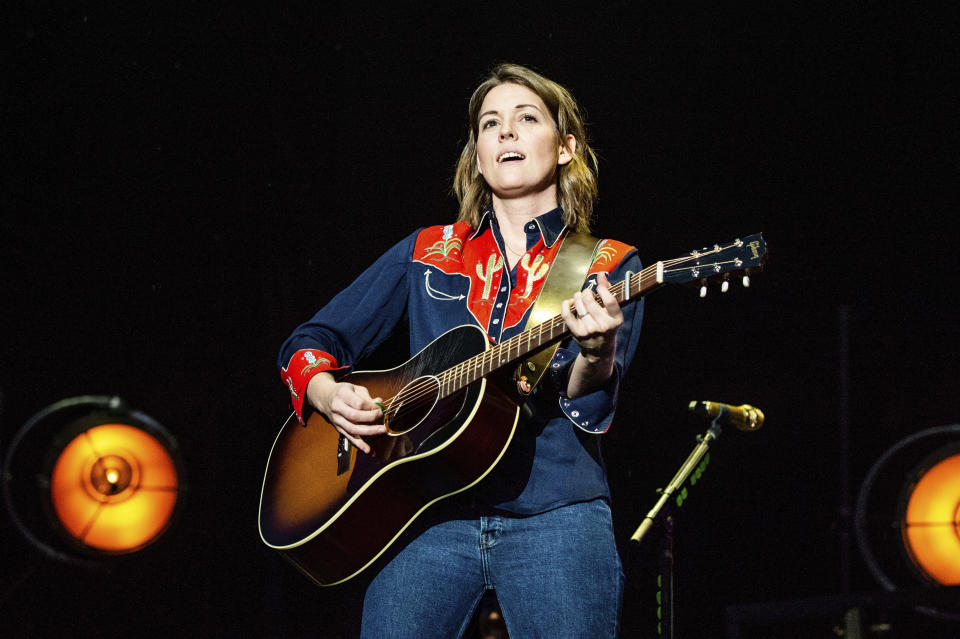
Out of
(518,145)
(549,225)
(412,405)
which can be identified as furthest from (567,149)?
(412,405)

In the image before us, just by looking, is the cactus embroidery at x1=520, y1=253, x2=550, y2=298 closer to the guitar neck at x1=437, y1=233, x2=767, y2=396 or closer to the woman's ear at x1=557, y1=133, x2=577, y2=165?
the guitar neck at x1=437, y1=233, x2=767, y2=396

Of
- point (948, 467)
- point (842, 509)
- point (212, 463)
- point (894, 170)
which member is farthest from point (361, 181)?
point (948, 467)

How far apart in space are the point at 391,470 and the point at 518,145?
1011 mm

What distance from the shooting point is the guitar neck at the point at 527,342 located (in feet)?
6.19

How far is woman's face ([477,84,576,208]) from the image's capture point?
2434 mm

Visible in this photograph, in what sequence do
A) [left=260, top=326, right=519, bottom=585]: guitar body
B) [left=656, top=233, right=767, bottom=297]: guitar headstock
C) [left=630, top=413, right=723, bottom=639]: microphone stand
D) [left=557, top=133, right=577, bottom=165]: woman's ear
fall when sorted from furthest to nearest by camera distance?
[left=630, top=413, right=723, bottom=639]: microphone stand < [left=557, top=133, right=577, bottom=165]: woman's ear < [left=260, top=326, right=519, bottom=585]: guitar body < [left=656, top=233, right=767, bottom=297]: guitar headstock

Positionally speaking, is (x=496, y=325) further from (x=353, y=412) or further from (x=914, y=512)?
(x=914, y=512)

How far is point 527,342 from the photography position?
1968 mm

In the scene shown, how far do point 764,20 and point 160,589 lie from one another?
3.23 metres

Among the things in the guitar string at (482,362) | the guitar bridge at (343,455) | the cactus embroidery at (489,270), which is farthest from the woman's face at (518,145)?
the guitar bridge at (343,455)

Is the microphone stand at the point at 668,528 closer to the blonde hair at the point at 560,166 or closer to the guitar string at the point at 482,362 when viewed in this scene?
the blonde hair at the point at 560,166

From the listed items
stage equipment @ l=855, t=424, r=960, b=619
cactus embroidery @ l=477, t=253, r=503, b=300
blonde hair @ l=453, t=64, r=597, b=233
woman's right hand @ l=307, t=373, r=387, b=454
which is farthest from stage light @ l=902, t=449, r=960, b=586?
woman's right hand @ l=307, t=373, r=387, b=454

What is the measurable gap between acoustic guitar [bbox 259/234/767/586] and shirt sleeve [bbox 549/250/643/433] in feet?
0.32

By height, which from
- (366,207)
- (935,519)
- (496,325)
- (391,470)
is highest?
(366,207)
